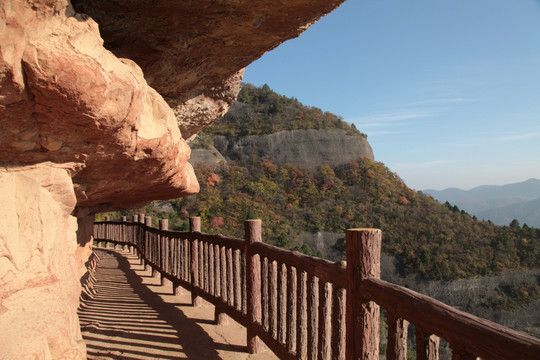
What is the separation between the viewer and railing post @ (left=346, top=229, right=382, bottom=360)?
212cm

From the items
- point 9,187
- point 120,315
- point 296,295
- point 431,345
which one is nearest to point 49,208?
point 9,187

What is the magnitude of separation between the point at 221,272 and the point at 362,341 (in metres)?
2.45

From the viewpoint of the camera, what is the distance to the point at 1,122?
188 cm

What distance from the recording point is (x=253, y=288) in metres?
3.57

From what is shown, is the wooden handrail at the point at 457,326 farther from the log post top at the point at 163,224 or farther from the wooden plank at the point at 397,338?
the log post top at the point at 163,224

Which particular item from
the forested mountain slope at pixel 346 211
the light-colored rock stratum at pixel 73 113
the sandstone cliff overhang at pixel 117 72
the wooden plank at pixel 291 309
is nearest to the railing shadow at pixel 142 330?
the wooden plank at pixel 291 309

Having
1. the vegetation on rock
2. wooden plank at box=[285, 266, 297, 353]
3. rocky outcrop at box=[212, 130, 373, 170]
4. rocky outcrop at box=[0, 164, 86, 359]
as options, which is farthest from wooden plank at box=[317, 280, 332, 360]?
the vegetation on rock

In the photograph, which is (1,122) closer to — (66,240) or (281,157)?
(66,240)

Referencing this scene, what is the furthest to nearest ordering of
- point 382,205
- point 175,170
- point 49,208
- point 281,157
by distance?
point 281,157, point 382,205, point 175,170, point 49,208

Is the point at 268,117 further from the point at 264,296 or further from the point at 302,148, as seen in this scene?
the point at 264,296

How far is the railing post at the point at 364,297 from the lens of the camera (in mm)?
2115

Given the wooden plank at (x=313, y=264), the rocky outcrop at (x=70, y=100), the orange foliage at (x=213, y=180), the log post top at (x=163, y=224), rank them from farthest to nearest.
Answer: the orange foliage at (x=213, y=180), the log post top at (x=163, y=224), the wooden plank at (x=313, y=264), the rocky outcrop at (x=70, y=100)

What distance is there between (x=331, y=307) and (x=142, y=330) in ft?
8.32

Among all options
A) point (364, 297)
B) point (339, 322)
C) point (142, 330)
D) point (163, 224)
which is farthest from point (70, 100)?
point (163, 224)
